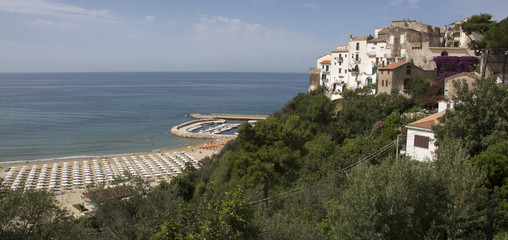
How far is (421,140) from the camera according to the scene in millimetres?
16297

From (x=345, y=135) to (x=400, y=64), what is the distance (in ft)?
25.2

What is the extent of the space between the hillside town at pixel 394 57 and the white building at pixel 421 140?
37.3 feet

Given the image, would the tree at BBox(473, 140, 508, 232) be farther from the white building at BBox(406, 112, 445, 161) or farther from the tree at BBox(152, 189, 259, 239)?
the tree at BBox(152, 189, 259, 239)

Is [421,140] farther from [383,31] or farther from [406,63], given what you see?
[383,31]

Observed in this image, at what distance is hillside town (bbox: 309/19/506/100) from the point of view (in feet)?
90.1

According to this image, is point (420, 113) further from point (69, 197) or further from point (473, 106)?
point (69, 197)

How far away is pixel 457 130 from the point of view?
45.4 feet

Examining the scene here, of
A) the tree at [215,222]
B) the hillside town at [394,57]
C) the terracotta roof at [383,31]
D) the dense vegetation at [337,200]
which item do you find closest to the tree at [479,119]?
the dense vegetation at [337,200]

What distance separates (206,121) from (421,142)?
57477mm

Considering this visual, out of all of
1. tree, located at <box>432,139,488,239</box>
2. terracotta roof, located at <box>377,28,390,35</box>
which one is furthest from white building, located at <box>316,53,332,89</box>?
tree, located at <box>432,139,488,239</box>

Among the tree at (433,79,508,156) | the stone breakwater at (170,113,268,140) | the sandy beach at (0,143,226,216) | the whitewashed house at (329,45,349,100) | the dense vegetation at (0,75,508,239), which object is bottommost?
the sandy beach at (0,143,226,216)

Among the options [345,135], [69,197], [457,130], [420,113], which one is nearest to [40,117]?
[69,197]

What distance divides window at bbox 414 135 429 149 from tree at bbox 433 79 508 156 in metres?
1.84

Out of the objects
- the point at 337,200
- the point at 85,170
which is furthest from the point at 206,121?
the point at 337,200
